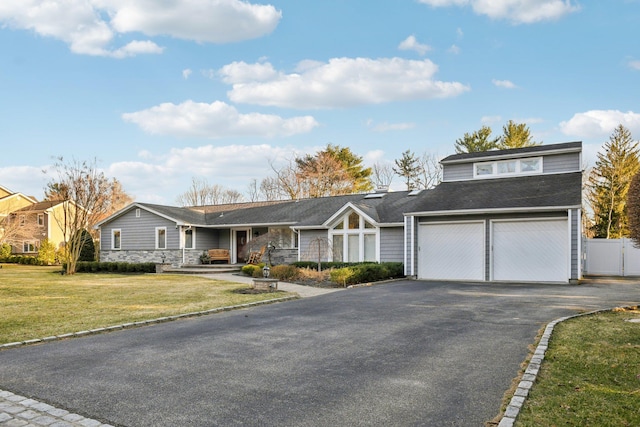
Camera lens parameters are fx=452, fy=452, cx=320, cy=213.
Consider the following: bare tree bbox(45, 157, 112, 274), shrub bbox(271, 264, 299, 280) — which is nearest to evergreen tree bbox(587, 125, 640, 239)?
shrub bbox(271, 264, 299, 280)

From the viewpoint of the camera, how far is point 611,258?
2123 cm

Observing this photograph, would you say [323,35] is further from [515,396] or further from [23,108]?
[515,396]

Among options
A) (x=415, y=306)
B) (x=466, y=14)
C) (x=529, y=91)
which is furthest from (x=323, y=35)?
(x=415, y=306)

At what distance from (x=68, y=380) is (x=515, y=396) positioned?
4851 millimetres

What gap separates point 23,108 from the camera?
19.0 metres

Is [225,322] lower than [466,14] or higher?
lower

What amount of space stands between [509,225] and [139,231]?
21.3 m

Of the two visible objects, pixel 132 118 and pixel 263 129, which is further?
pixel 263 129

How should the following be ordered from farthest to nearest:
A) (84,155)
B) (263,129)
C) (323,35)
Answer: (263,129) < (84,155) < (323,35)

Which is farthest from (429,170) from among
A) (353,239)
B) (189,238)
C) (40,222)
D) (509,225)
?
(40,222)

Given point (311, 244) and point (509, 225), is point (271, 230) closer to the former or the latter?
point (311, 244)

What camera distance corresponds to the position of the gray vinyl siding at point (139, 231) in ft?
87.1

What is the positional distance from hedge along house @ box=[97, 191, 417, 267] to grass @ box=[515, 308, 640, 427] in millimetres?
13131

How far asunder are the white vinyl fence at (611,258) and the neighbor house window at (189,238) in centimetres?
2096
